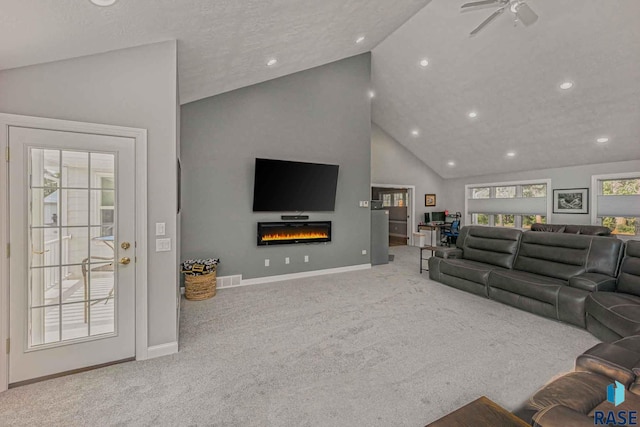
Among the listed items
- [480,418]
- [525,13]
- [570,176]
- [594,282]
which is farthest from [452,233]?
[480,418]

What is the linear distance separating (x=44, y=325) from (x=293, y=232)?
355 centimetres

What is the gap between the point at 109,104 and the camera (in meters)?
2.38

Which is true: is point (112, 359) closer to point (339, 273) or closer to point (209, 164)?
point (209, 164)

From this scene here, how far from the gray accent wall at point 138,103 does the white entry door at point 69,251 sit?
0.53ft

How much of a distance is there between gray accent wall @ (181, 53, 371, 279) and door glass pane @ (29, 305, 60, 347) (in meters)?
2.26

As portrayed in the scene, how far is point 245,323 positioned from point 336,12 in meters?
4.03

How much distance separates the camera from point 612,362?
5.49 ft

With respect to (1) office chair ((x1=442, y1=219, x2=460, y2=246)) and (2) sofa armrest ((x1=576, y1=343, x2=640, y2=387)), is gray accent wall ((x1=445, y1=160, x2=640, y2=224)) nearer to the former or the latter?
(1) office chair ((x1=442, y1=219, x2=460, y2=246))

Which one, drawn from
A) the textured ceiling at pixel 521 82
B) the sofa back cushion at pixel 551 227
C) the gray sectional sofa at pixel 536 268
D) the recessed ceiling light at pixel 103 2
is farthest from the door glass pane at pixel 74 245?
the sofa back cushion at pixel 551 227

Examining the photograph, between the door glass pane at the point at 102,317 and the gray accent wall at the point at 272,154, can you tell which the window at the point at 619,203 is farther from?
the door glass pane at the point at 102,317

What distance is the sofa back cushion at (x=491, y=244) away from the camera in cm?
433

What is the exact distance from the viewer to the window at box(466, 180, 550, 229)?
8.16 meters

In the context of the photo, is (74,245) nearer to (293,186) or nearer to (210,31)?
(210,31)

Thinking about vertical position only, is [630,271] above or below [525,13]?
below
